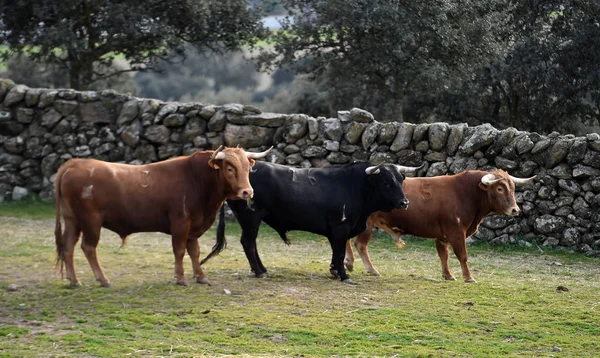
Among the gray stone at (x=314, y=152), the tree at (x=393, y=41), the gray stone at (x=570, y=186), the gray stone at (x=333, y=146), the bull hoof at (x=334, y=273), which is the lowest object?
the bull hoof at (x=334, y=273)

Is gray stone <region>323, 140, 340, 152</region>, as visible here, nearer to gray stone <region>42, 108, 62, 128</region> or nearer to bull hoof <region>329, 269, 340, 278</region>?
bull hoof <region>329, 269, 340, 278</region>

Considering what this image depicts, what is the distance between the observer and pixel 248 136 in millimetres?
Result: 16938

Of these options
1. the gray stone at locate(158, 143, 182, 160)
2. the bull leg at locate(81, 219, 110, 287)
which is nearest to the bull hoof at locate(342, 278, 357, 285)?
the bull leg at locate(81, 219, 110, 287)

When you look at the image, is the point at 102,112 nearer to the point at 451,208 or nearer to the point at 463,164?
the point at 463,164

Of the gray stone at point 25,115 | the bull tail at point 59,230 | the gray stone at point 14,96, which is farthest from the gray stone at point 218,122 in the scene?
the bull tail at point 59,230

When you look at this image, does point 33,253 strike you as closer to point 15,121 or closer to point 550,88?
point 15,121

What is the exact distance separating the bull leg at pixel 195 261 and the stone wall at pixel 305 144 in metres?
5.34

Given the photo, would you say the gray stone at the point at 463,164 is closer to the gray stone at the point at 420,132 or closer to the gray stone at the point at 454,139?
the gray stone at the point at 454,139

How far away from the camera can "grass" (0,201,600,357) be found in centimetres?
852

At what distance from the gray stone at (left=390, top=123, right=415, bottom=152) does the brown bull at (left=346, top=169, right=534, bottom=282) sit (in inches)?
139

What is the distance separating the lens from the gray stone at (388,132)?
51.9 ft

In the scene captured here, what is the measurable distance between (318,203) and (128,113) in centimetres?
742

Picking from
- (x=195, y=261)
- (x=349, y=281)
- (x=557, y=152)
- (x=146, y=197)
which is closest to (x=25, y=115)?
(x=146, y=197)

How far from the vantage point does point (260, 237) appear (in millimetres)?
15773
